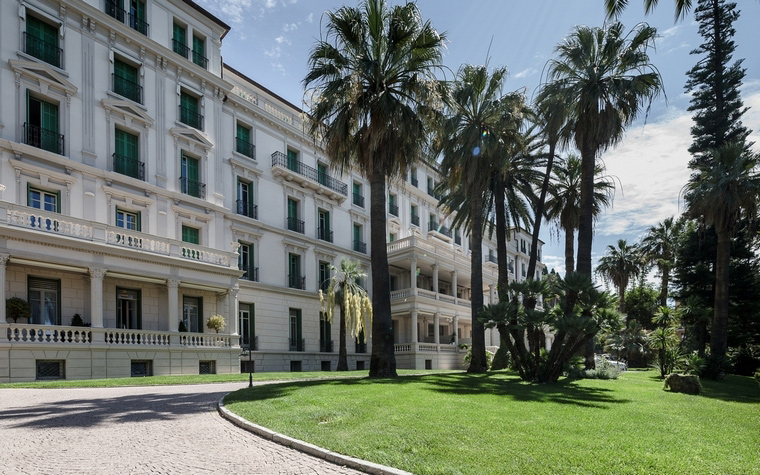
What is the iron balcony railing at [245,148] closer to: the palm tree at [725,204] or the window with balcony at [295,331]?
the window with balcony at [295,331]

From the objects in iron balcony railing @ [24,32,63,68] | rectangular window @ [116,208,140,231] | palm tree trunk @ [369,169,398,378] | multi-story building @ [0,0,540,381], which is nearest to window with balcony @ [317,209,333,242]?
multi-story building @ [0,0,540,381]

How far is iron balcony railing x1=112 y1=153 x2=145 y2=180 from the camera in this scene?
23453 millimetres

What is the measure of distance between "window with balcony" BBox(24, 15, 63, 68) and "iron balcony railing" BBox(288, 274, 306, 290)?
16.8m

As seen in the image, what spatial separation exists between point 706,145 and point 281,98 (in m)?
28.8

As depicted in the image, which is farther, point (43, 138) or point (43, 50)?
point (43, 50)

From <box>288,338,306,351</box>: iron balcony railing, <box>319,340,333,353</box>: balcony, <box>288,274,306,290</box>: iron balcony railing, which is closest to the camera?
<box>288,338,306,351</box>: iron balcony railing

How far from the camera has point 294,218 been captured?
3338 centimetres

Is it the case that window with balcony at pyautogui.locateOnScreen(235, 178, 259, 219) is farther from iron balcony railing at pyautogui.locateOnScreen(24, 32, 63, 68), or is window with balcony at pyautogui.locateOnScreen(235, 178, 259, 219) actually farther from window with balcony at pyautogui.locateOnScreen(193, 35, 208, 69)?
iron balcony railing at pyautogui.locateOnScreen(24, 32, 63, 68)

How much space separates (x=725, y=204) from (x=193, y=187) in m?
26.8

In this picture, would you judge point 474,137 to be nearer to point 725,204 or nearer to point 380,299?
point 380,299

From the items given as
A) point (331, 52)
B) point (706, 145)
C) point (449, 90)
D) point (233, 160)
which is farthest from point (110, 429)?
point (706, 145)

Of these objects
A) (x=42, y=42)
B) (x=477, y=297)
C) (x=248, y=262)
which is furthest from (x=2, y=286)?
(x=477, y=297)

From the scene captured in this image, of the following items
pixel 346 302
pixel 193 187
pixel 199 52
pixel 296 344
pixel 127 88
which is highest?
pixel 199 52

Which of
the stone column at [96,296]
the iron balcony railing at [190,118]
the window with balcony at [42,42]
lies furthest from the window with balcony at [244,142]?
the stone column at [96,296]
